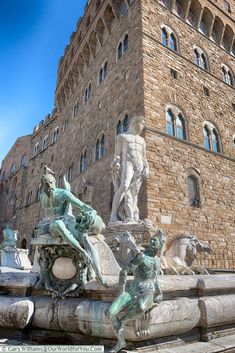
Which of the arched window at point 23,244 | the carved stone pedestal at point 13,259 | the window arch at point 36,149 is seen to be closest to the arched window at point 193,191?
the carved stone pedestal at point 13,259

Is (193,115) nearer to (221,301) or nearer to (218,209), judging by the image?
(218,209)

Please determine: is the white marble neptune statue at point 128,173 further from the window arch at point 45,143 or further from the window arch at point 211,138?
the window arch at point 45,143

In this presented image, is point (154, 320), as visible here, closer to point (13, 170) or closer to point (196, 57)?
point (196, 57)

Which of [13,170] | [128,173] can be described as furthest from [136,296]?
[13,170]

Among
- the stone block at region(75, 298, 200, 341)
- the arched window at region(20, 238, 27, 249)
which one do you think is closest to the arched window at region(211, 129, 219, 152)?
the stone block at region(75, 298, 200, 341)

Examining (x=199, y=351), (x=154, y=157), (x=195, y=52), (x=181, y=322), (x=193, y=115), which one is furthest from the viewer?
(x=195, y=52)

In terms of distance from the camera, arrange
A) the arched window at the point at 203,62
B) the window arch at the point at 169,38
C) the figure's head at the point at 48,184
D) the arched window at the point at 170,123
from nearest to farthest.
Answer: the figure's head at the point at 48,184 < the arched window at the point at 170,123 < the window arch at the point at 169,38 < the arched window at the point at 203,62

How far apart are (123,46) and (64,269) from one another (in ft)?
39.3

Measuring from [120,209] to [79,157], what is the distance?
953 centimetres

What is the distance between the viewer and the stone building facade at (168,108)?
9508 mm

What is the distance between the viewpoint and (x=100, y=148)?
41.8 ft

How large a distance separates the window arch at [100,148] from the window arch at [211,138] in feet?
14.9

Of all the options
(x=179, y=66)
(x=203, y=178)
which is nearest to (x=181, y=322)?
(x=203, y=178)

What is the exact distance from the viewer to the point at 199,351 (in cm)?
227
